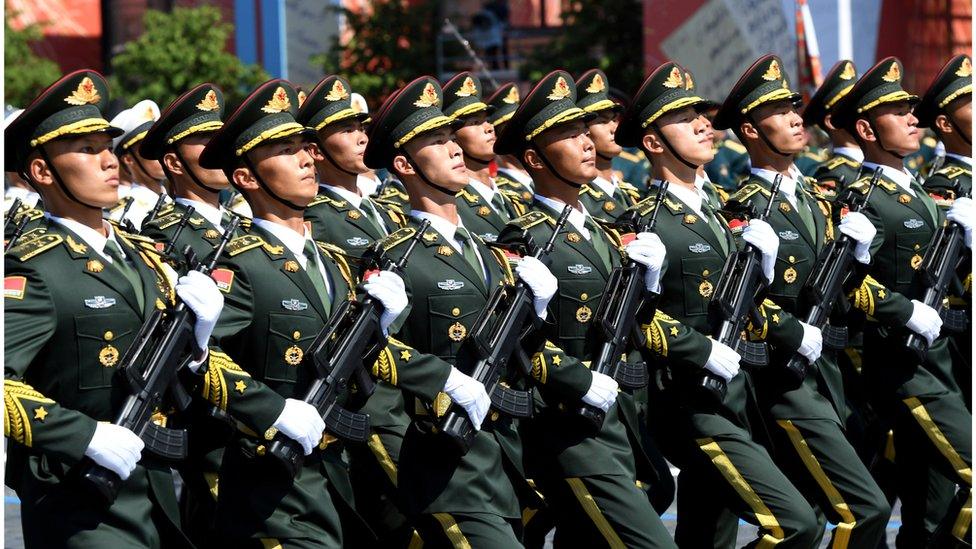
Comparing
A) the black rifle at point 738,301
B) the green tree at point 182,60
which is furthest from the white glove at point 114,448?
the green tree at point 182,60

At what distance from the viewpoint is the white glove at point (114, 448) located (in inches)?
194

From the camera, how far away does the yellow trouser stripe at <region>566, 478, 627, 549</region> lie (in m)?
6.07

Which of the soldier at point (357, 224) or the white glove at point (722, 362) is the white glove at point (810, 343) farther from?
the soldier at point (357, 224)

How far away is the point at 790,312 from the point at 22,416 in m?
3.41

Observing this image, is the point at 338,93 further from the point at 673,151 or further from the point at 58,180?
the point at 58,180

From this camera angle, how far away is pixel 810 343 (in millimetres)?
6973

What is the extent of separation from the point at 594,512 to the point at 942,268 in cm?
230

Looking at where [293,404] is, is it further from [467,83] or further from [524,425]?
[467,83]

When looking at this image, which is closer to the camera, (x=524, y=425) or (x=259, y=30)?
(x=524, y=425)

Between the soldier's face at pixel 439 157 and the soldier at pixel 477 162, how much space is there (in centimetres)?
56

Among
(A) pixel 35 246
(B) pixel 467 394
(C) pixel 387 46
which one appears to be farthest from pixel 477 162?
(C) pixel 387 46

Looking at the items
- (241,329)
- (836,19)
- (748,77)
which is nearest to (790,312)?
(748,77)

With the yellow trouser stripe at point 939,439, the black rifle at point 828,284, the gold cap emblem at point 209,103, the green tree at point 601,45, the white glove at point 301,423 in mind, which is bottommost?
the green tree at point 601,45

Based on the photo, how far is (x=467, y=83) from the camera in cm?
792
